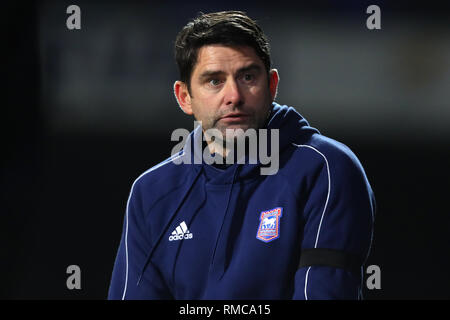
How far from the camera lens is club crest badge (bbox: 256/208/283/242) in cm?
149

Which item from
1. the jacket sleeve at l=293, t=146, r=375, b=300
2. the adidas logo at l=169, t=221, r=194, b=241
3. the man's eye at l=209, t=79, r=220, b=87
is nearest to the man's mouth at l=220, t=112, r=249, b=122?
the man's eye at l=209, t=79, r=220, b=87

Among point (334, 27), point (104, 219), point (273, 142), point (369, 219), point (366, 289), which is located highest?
point (334, 27)

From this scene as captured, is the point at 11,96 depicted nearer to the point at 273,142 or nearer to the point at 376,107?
the point at 273,142

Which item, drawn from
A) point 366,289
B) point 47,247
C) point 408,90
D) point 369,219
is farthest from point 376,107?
point 47,247

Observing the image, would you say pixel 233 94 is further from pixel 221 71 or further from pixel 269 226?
pixel 269 226

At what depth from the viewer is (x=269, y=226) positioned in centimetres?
150

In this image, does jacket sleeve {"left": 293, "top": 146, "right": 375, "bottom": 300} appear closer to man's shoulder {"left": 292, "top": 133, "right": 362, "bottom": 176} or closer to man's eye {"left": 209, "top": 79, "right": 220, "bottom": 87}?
man's shoulder {"left": 292, "top": 133, "right": 362, "bottom": 176}

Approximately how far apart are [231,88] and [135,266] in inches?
21.9

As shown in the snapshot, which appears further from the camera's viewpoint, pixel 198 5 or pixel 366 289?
pixel 198 5

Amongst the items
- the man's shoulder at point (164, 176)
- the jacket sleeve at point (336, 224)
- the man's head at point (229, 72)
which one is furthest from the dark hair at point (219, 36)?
the jacket sleeve at point (336, 224)

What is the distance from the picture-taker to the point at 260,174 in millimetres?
1606

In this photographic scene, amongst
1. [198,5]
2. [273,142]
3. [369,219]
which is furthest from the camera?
[198,5]

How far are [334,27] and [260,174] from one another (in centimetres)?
83

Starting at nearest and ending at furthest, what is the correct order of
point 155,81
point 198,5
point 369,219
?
point 369,219 < point 198,5 < point 155,81
